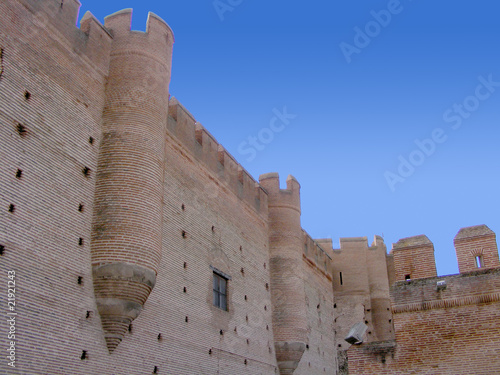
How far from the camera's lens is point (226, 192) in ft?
60.0

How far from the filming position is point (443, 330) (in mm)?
9656

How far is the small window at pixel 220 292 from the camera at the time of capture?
16078mm

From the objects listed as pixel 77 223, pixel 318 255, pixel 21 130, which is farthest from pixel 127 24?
pixel 318 255

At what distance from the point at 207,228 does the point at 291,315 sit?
626cm

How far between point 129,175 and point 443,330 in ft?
24.0

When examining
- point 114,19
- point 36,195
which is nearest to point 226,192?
point 114,19

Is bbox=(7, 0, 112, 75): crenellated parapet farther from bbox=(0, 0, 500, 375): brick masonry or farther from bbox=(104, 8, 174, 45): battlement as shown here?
bbox=(104, 8, 174, 45): battlement

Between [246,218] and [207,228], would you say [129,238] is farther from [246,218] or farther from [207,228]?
[246,218]

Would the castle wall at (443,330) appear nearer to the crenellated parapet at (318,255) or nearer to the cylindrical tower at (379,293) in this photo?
the crenellated parapet at (318,255)

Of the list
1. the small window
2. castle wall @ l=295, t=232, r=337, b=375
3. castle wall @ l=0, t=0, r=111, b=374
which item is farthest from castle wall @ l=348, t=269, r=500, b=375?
castle wall @ l=295, t=232, r=337, b=375

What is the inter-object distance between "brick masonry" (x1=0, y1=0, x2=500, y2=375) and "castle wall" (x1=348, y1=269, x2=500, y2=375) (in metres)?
0.02

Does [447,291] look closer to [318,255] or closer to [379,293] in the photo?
[318,255]

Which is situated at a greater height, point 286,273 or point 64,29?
point 64,29

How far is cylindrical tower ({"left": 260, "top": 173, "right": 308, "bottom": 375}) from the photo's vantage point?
2002 cm
